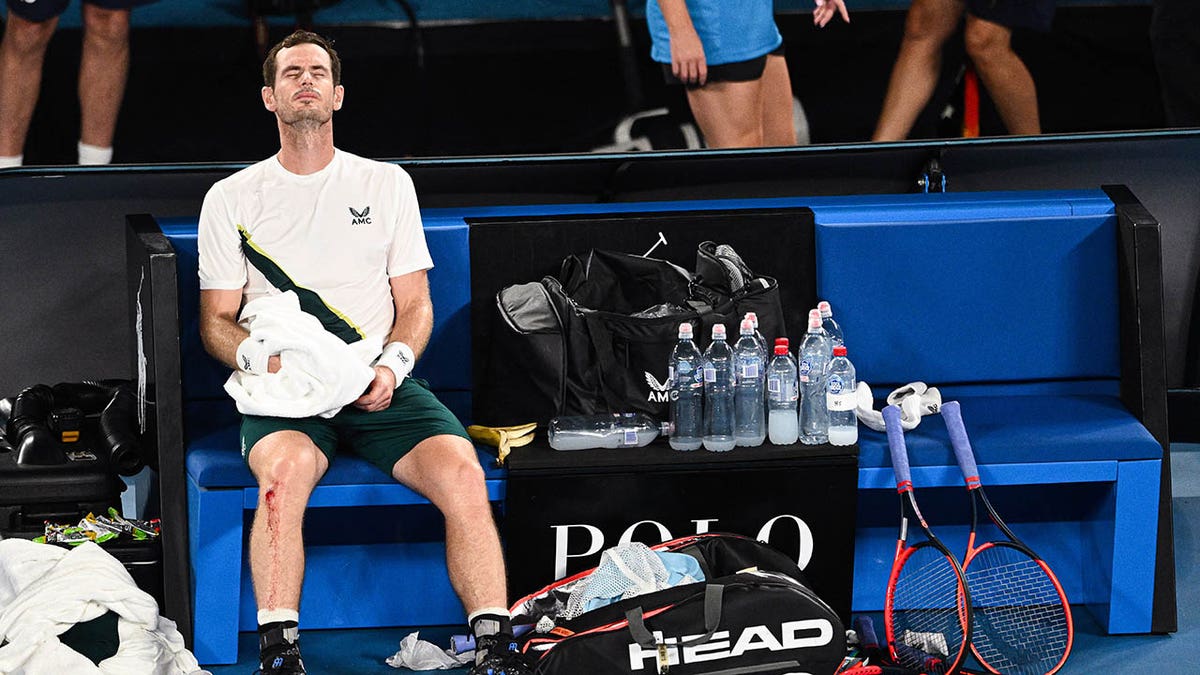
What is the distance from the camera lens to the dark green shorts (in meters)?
3.92

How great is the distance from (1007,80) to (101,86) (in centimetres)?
282

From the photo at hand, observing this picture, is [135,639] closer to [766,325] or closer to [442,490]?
[442,490]

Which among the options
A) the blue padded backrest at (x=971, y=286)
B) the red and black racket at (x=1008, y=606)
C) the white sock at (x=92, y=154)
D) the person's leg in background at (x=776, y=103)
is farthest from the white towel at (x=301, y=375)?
the person's leg in background at (x=776, y=103)

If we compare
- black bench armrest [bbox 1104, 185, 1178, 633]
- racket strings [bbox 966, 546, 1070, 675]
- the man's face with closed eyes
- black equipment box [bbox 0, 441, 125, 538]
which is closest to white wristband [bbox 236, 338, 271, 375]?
black equipment box [bbox 0, 441, 125, 538]

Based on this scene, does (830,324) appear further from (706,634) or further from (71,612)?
(71,612)

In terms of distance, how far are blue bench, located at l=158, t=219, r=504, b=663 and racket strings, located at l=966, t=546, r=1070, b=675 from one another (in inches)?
48.5

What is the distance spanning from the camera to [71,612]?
3.59 m

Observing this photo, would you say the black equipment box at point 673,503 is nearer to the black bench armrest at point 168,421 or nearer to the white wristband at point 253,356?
the white wristband at point 253,356

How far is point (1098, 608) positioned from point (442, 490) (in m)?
1.73

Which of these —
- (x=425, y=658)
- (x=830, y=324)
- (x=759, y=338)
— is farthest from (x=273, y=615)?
(x=830, y=324)

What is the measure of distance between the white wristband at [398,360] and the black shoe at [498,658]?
0.73 meters

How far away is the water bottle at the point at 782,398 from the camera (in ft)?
13.3

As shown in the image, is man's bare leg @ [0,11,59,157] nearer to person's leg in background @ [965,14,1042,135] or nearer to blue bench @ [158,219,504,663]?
blue bench @ [158,219,504,663]

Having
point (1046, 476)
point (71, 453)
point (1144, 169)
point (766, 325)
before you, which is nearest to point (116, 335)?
point (71, 453)
